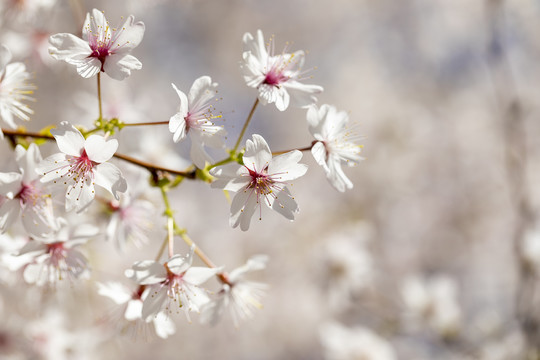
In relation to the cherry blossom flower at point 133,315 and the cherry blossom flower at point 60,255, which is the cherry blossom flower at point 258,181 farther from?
the cherry blossom flower at point 60,255

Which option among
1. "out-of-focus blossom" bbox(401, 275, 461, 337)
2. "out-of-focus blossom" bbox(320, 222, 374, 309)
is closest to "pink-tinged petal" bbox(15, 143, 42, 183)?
"out-of-focus blossom" bbox(320, 222, 374, 309)

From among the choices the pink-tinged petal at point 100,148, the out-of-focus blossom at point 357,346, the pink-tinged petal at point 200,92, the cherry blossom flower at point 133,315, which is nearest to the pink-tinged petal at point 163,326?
the cherry blossom flower at point 133,315

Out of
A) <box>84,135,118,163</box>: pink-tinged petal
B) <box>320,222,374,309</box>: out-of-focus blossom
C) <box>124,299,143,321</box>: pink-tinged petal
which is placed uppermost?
<box>320,222,374,309</box>: out-of-focus blossom

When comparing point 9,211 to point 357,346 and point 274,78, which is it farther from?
point 357,346

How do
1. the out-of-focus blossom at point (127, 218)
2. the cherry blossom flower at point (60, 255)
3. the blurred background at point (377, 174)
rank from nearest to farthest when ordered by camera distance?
the cherry blossom flower at point (60, 255) → the out-of-focus blossom at point (127, 218) → the blurred background at point (377, 174)

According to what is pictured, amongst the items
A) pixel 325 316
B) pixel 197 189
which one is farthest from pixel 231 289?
pixel 197 189

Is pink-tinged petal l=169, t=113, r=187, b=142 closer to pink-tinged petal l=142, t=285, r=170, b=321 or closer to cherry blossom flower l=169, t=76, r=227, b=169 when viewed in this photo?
cherry blossom flower l=169, t=76, r=227, b=169
